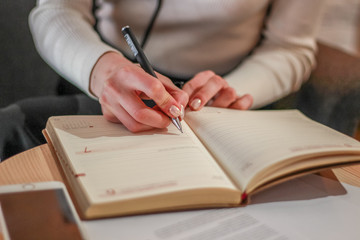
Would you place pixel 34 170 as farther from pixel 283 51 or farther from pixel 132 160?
pixel 283 51

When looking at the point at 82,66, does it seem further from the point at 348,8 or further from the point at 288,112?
the point at 348,8

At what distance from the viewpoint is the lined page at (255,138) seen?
1.42ft

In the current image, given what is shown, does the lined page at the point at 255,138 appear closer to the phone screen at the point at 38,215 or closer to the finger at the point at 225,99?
the finger at the point at 225,99

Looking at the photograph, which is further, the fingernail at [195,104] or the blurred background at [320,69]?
the blurred background at [320,69]

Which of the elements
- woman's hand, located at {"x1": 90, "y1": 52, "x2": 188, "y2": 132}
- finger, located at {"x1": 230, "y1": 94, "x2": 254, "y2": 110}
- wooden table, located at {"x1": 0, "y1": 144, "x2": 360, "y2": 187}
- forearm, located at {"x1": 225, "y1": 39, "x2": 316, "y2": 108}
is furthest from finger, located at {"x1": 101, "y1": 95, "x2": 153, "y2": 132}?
forearm, located at {"x1": 225, "y1": 39, "x2": 316, "y2": 108}

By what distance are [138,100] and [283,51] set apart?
2.03 ft

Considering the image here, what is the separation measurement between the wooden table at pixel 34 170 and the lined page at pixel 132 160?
0.04 m

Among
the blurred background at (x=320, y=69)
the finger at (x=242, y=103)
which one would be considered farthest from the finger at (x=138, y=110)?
the blurred background at (x=320, y=69)

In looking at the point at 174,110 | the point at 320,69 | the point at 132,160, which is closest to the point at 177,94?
the point at 174,110

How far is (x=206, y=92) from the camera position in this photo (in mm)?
627

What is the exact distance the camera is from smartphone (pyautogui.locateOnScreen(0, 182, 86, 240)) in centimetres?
33

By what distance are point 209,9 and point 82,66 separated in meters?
0.39

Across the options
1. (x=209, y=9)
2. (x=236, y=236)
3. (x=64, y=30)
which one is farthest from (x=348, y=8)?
(x=236, y=236)

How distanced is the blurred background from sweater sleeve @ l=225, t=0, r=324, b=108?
23 cm
